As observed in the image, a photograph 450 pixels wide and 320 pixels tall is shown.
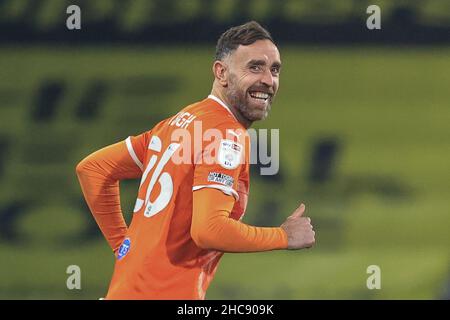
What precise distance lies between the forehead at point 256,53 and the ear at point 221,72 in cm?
6

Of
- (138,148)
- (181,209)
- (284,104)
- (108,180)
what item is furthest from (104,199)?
(284,104)

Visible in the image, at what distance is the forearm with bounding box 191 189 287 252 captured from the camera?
247 centimetres

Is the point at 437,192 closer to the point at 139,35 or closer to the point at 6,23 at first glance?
the point at 139,35

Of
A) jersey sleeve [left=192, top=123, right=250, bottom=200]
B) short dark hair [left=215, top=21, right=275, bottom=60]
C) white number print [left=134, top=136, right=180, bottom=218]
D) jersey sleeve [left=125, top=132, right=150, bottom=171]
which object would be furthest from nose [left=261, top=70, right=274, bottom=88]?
jersey sleeve [left=125, top=132, right=150, bottom=171]

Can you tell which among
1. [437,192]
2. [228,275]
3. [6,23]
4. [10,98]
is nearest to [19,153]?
[10,98]

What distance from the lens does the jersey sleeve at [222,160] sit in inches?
99.1

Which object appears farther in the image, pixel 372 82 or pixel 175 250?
pixel 372 82

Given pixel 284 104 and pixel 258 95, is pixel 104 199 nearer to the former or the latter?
pixel 258 95

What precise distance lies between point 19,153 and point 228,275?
138cm

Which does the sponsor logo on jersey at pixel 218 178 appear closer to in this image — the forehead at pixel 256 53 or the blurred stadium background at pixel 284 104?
the forehead at pixel 256 53

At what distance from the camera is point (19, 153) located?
502 cm

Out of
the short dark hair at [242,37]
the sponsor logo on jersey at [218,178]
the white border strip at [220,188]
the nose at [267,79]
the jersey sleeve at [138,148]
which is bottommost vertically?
the white border strip at [220,188]

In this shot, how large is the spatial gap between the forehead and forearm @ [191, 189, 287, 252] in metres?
0.48

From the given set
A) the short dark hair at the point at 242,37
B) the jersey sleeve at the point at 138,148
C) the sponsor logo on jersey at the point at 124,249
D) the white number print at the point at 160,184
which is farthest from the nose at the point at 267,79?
the sponsor logo on jersey at the point at 124,249
